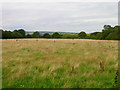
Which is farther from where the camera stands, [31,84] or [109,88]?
[31,84]

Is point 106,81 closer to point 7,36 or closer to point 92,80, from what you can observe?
point 92,80

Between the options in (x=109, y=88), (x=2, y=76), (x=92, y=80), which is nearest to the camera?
(x=109, y=88)

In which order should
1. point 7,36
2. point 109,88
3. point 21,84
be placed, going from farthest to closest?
point 7,36 < point 21,84 < point 109,88

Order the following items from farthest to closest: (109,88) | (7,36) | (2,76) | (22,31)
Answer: (22,31), (7,36), (2,76), (109,88)

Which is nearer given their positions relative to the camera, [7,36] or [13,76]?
[13,76]

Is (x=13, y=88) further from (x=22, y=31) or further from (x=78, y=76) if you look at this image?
(x=22, y=31)

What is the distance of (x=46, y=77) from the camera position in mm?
4395

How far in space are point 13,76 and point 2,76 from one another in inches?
17.7

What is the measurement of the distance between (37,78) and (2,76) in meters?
1.43

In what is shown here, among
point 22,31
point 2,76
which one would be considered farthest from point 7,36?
point 2,76

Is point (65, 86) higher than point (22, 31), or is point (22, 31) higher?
point (22, 31)

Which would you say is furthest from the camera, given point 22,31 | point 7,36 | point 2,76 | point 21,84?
point 22,31

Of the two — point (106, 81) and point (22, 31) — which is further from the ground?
point (22, 31)

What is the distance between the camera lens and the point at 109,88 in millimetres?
3590
